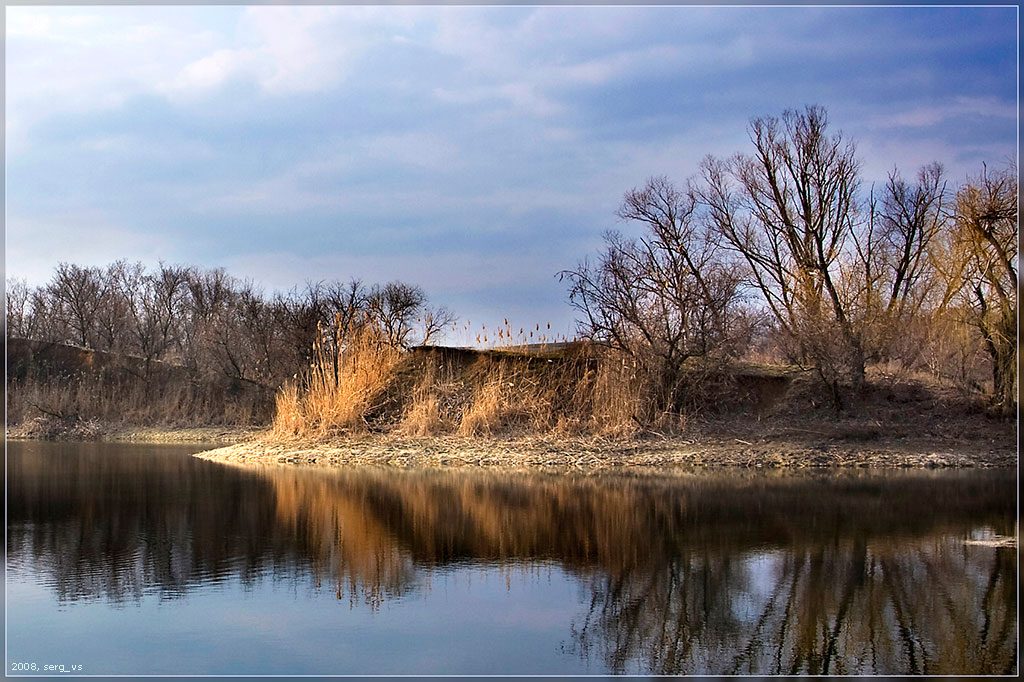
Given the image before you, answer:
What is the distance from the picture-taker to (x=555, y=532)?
12109mm

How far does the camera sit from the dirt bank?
20922mm

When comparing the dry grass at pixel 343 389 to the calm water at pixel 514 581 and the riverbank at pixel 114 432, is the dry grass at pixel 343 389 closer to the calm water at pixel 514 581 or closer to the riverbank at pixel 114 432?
the riverbank at pixel 114 432

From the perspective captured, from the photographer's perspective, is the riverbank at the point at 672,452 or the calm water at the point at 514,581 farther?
the riverbank at the point at 672,452

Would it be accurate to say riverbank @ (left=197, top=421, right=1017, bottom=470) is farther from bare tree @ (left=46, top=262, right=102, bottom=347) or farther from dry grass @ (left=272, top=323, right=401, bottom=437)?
bare tree @ (left=46, top=262, right=102, bottom=347)

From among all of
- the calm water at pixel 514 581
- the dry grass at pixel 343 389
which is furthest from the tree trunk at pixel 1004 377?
the dry grass at pixel 343 389

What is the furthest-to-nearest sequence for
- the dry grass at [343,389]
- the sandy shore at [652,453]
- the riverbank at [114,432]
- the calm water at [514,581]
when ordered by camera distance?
the riverbank at [114,432], the dry grass at [343,389], the sandy shore at [652,453], the calm water at [514,581]

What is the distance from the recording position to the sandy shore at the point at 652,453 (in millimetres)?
20906

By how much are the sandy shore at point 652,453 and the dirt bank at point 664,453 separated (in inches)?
0.9

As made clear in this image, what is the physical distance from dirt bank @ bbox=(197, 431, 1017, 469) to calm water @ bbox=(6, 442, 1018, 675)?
4.43 m

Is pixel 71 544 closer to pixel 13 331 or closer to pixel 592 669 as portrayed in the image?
pixel 592 669

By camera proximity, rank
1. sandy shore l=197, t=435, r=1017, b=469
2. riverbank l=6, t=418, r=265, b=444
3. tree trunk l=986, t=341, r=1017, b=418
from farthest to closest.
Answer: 1. riverbank l=6, t=418, r=265, b=444
2. tree trunk l=986, t=341, r=1017, b=418
3. sandy shore l=197, t=435, r=1017, b=469

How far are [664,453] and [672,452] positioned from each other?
0.65ft

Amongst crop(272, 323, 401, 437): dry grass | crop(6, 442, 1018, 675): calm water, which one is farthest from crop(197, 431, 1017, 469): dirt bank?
crop(6, 442, 1018, 675): calm water

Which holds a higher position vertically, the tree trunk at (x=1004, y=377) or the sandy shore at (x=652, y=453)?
the tree trunk at (x=1004, y=377)
